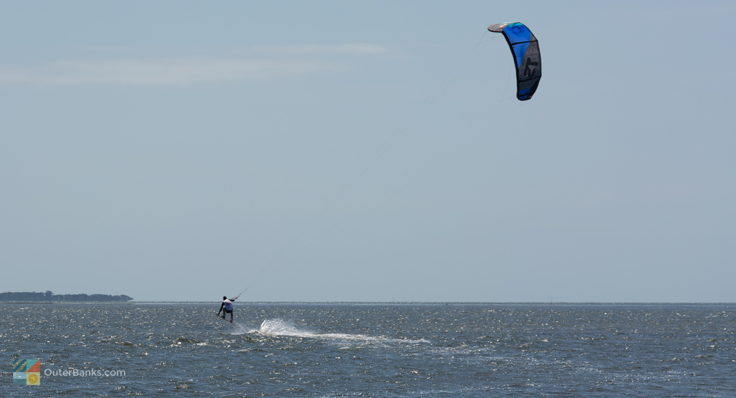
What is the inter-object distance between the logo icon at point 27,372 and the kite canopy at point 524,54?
1815 centimetres

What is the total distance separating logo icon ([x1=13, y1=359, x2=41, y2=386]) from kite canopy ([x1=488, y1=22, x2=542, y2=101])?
715 inches

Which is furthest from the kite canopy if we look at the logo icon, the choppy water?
the logo icon

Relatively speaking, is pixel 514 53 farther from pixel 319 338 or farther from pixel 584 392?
pixel 319 338

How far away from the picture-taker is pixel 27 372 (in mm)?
36156

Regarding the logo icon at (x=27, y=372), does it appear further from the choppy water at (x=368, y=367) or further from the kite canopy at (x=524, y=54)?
the kite canopy at (x=524, y=54)

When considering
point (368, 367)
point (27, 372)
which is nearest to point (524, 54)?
point (368, 367)

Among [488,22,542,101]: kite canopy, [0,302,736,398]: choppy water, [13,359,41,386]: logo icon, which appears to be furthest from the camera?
[13,359,41,386]: logo icon

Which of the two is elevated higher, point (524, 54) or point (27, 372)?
point (524, 54)

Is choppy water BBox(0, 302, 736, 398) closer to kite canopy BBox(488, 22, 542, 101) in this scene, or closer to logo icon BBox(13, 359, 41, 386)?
logo icon BBox(13, 359, 41, 386)

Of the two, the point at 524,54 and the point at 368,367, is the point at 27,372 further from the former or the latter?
the point at 524,54

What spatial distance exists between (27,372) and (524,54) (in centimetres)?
2079

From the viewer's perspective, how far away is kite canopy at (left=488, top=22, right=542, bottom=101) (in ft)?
99.4

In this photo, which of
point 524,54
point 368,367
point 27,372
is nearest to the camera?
point 524,54

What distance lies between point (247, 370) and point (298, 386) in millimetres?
4978
